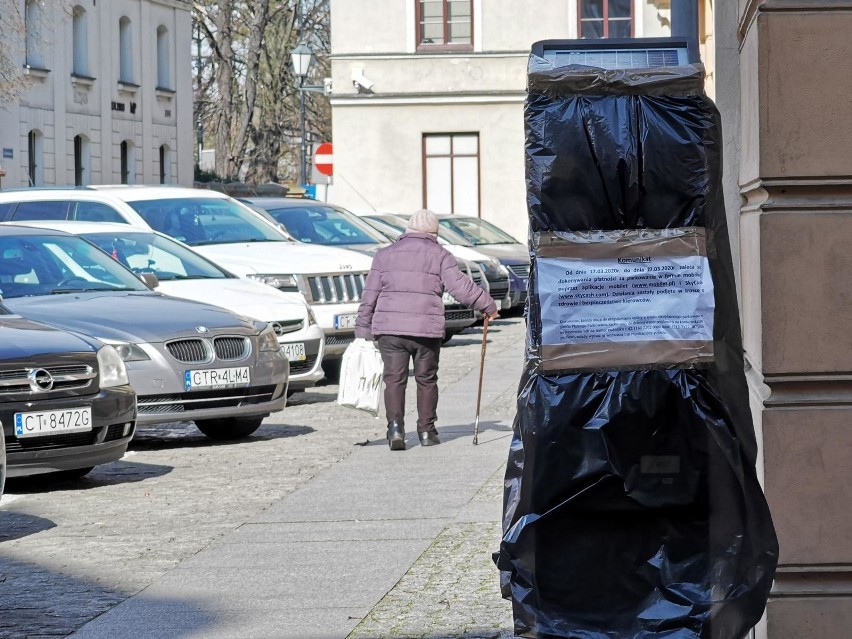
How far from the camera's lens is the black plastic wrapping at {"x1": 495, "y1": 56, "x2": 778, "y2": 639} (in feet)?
14.9

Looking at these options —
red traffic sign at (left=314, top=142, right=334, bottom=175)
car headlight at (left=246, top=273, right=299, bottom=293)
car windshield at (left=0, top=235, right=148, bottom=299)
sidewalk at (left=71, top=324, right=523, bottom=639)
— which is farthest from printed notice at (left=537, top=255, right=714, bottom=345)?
red traffic sign at (left=314, top=142, right=334, bottom=175)

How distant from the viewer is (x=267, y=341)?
12.0 meters

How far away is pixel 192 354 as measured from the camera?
11469mm

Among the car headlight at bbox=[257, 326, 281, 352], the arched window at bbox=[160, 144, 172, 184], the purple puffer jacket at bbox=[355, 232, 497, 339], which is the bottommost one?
the car headlight at bbox=[257, 326, 281, 352]

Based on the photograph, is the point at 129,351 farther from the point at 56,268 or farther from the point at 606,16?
the point at 606,16

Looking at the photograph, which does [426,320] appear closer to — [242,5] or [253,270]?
[253,270]

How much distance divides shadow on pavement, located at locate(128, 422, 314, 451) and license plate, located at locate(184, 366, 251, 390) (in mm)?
645

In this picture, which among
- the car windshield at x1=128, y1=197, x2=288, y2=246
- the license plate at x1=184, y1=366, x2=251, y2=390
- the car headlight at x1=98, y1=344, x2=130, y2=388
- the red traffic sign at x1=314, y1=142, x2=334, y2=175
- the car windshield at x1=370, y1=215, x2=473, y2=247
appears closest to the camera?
the car headlight at x1=98, y1=344, x2=130, y2=388

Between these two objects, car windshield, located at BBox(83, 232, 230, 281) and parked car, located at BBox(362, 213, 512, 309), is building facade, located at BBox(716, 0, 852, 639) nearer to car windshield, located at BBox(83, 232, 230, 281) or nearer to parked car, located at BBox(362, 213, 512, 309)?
car windshield, located at BBox(83, 232, 230, 281)

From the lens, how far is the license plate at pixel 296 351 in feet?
44.7

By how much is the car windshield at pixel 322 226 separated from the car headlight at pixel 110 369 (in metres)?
9.15

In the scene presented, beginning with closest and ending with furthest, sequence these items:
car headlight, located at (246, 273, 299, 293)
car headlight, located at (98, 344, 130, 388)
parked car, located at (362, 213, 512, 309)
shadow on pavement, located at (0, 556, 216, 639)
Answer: shadow on pavement, located at (0, 556, 216, 639) < car headlight, located at (98, 344, 130, 388) < car headlight, located at (246, 273, 299, 293) < parked car, located at (362, 213, 512, 309)

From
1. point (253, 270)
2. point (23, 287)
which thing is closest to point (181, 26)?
point (253, 270)

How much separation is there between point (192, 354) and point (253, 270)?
13.6 feet
